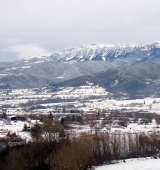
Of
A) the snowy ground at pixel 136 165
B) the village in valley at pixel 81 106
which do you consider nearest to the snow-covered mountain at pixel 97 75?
the village in valley at pixel 81 106

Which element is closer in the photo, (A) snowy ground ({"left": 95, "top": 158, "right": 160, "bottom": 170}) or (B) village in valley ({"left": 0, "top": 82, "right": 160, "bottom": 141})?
(A) snowy ground ({"left": 95, "top": 158, "right": 160, "bottom": 170})

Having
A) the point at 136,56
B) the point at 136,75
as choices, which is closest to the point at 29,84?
the point at 136,75

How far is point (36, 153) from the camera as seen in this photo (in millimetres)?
25484

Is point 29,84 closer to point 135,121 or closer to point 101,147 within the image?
point 135,121

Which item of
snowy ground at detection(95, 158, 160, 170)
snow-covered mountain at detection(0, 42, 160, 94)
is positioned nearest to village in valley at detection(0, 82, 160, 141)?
snow-covered mountain at detection(0, 42, 160, 94)

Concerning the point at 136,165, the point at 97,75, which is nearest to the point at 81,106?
the point at 97,75

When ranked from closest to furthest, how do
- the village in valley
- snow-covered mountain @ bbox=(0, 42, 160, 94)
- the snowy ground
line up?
the snowy ground, the village in valley, snow-covered mountain @ bbox=(0, 42, 160, 94)

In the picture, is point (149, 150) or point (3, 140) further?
point (149, 150)

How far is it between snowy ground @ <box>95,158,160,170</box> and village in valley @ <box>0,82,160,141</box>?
13.9m

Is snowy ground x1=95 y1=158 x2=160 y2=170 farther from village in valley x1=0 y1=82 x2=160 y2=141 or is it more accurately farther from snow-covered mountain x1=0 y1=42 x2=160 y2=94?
snow-covered mountain x1=0 y1=42 x2=160 y2=94

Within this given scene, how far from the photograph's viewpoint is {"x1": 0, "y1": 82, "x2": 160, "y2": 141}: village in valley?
5081 cm

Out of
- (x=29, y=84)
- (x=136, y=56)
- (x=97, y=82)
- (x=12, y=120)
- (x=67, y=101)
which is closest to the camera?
(x=12, y=120)

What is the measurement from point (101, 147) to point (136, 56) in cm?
15821

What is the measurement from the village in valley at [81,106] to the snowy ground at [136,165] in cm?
1394
